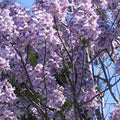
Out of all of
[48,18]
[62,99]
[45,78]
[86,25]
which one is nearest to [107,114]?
[62,99]

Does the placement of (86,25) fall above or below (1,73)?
above

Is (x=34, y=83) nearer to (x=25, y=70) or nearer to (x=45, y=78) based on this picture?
(x=45, y=78)

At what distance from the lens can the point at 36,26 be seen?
4.85 m

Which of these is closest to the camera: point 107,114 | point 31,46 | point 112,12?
point 31,46

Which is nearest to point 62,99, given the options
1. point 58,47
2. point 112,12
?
point 58,47

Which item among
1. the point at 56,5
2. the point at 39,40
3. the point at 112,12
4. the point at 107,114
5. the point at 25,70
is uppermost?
the point at 112,12

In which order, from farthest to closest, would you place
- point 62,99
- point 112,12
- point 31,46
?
point 112,12 < point 62,99 < point 31,46

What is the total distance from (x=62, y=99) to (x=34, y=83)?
2.34 feet

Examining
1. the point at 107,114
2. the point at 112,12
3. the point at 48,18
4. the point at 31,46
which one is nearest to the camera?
the point at 48,18

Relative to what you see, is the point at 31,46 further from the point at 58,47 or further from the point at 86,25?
the point at 86,25

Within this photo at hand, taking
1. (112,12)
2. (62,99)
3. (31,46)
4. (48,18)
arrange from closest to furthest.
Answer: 1. (48,18)
2. (31,46)
3. (62,99)
4. (112,12)

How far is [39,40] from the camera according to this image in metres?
4.87

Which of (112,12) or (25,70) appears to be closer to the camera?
(25,70)

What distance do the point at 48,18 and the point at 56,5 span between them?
21.7 inches
